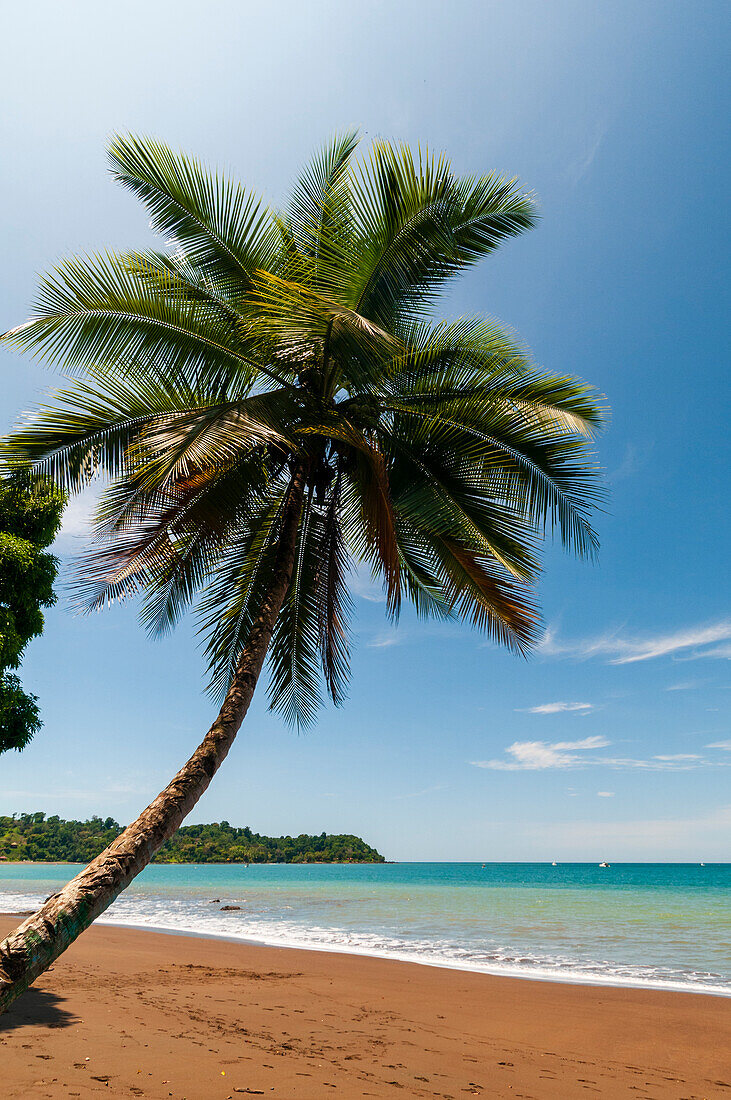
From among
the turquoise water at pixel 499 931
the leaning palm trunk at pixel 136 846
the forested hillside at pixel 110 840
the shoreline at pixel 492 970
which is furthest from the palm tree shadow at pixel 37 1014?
the forested hillside at pixel 110 840

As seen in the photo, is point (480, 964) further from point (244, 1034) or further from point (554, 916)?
point (554, 916)

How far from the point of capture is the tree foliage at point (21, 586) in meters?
9.95

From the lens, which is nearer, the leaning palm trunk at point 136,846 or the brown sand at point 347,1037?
the leaning palm trunk at point 136,846

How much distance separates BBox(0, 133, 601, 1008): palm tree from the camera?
6.21 meters

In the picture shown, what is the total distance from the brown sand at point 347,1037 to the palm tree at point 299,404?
2.80 metres

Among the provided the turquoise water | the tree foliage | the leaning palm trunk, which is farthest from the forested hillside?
the leaning palm trunk

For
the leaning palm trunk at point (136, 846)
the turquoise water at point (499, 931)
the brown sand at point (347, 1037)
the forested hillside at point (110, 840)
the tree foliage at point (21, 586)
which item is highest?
the tree foliage at point (21, 586)

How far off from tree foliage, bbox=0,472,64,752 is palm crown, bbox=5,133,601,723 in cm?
335

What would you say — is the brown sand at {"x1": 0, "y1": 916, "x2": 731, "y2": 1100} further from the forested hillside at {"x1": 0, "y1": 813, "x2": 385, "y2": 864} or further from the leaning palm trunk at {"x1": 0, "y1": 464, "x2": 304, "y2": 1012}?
the forested hillside at {"x1": 0, "y1": 813, "x2": 385, "y2": 864}

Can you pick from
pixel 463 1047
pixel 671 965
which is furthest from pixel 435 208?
pixel 671 965

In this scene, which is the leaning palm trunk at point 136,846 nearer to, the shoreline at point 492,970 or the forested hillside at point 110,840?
the shoreline at point 492,970

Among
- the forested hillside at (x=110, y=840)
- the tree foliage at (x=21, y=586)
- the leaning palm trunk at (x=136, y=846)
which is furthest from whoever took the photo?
the forested hillside at (x=110, y=840)

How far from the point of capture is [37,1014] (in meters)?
7.09

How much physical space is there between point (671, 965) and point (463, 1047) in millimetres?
8999
